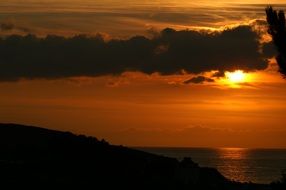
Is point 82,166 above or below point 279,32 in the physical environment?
below

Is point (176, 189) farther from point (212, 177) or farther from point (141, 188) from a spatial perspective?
point (212, 177)

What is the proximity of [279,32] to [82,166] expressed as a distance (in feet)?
32.3

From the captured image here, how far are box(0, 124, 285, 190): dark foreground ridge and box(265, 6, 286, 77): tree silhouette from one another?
5.60m

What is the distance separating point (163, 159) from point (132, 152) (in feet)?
4.41

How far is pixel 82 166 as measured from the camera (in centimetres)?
3369

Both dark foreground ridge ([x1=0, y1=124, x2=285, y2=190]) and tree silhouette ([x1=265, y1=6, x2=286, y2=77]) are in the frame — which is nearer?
tree silhouette ([x1=265, y1=6, x2=286, y2=77])

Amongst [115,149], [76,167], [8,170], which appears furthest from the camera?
[115,149]

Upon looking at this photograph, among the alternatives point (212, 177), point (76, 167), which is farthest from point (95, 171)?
point (212, 177)

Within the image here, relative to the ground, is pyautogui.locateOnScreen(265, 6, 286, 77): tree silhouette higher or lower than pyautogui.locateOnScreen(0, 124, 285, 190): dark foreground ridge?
higher

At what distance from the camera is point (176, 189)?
108 ft

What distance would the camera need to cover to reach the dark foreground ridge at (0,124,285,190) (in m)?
31.5

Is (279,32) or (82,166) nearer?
(279,32)

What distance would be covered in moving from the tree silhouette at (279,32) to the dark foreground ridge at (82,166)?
5.60 m

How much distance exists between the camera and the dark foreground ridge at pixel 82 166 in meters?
31.5
